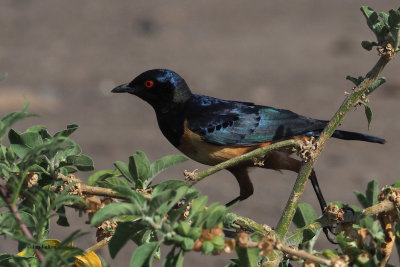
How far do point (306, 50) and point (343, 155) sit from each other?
9.69 feet

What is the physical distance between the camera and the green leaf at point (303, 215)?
2008mm

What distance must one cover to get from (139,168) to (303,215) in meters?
0.50

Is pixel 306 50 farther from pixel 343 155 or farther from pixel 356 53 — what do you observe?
pixel 343 155

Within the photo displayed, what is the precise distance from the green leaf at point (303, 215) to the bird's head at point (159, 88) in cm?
163

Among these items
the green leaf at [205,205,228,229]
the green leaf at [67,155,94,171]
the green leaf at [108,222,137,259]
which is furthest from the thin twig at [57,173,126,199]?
the green leaf at [205,205,228,229]

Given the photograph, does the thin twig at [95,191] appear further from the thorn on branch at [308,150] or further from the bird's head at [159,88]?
the bird's head at [159,88]

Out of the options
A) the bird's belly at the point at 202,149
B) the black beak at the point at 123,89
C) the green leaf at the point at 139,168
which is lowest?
the green leaf at the point at 139,168

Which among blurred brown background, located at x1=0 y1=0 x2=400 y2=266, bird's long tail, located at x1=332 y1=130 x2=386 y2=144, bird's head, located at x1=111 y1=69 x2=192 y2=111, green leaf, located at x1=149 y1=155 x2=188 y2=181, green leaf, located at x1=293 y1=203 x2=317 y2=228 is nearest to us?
green leaf, located at x1=149 y1=155 x2=188 y2=181

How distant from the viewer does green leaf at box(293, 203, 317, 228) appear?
6.59ft

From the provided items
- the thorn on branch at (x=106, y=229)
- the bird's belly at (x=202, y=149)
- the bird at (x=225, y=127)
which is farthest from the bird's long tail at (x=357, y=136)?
the thorn on branch at (x=106, y=229)

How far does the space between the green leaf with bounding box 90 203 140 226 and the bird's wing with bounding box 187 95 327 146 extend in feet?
7.04

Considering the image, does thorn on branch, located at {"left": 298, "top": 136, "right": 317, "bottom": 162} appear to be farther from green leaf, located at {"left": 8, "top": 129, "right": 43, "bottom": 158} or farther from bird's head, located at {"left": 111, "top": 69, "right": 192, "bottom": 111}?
bird's head, located at {"left": 111, "top": 69, "right": 192, "bottom": 111}

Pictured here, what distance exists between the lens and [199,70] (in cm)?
1174

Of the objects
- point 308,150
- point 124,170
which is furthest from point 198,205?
point 124,170
